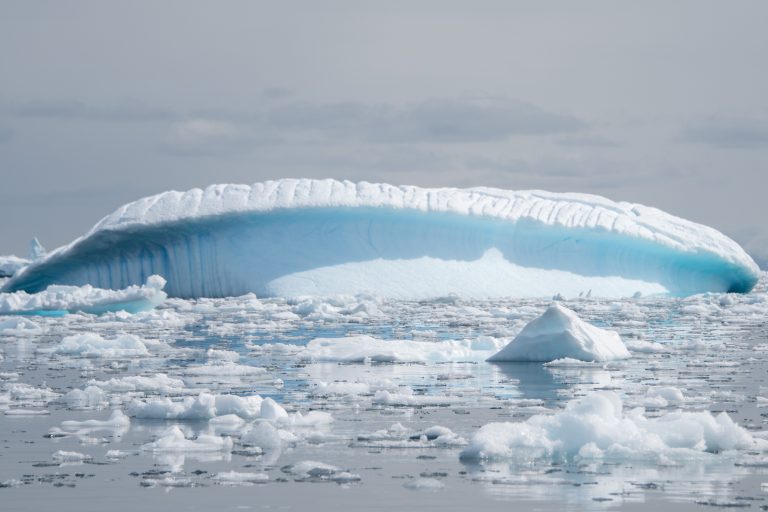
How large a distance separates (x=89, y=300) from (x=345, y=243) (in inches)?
244

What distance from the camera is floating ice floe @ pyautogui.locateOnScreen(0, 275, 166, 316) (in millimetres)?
20094

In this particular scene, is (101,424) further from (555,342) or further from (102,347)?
(102,347)

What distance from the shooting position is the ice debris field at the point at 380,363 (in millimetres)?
5273

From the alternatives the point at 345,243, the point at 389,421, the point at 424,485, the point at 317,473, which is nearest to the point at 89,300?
the point at 345,243

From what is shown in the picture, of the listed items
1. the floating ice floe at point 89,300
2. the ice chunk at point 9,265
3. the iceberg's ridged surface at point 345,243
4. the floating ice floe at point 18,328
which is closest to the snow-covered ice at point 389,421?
the floating ice floe at point 18,328

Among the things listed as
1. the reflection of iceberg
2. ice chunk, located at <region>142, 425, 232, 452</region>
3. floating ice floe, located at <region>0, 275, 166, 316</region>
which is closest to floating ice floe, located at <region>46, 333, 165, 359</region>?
the reflection of iceberg

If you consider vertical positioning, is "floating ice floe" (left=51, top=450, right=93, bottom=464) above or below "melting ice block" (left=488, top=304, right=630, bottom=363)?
below

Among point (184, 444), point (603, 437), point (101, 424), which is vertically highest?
point (101, 424)

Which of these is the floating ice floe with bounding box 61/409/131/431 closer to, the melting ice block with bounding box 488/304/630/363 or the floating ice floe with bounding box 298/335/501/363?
the floating ice floe with bounding box 298/335/501/363

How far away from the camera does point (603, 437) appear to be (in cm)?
581

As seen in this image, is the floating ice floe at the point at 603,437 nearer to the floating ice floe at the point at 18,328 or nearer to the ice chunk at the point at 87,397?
the ice chunk at the point at 87,397

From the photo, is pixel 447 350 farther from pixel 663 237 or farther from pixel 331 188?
pixel 663 237

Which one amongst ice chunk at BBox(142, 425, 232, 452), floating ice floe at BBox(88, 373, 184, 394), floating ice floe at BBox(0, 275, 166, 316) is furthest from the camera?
floating ice floe at BBox(0, 275, 166, 316)

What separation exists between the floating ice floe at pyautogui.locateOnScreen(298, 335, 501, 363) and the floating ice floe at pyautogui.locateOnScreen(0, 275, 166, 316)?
26.8ft
